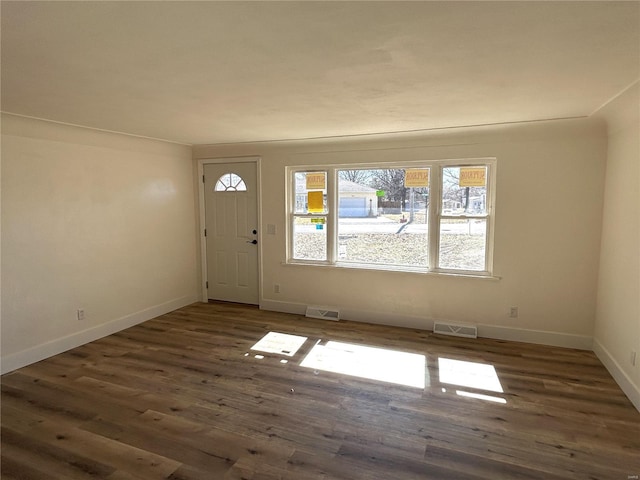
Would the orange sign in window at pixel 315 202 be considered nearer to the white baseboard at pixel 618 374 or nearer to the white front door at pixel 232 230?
the white front door at pixel 232 230

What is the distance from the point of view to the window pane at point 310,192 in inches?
194

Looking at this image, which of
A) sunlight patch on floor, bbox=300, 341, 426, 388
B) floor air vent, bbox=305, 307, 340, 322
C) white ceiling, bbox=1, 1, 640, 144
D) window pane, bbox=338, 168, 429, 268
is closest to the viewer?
white ceiling, bbox=1, 1, 640, 144

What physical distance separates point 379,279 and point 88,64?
3658mm

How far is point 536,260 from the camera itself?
13.0 ft

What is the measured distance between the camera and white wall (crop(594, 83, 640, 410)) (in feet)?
9.36

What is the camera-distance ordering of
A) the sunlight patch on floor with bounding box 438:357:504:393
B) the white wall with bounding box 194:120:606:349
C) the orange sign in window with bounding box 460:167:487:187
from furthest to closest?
1. the orange sign in window with bounding box 460:167:487:187
2. the white wall with bounding box 194:120:606:349
3. the sunlight patch on floor with bounding box 438:357:504:393

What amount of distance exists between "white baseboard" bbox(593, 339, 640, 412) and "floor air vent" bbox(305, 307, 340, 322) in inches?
111

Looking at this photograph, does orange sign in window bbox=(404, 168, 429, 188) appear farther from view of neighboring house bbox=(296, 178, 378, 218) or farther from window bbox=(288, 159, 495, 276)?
view of neighboring house bbox=(296, 178, 378, 218)

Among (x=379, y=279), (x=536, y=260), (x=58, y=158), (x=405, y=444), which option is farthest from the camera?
(x=379, y=279)

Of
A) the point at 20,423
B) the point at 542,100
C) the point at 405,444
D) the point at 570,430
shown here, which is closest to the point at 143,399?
the point at 20,423

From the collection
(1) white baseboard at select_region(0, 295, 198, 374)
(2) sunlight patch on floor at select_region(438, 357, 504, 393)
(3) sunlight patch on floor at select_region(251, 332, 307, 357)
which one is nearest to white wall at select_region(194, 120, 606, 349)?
(2) sunlight patch on floor at select_region(438, 357, 504, 393)

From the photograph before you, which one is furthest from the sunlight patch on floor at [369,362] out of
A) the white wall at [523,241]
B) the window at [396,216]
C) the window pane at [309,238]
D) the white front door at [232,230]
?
the white front door at [232,230]

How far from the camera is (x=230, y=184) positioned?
5.39 m

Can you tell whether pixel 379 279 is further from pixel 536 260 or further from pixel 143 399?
pixel 143 399
